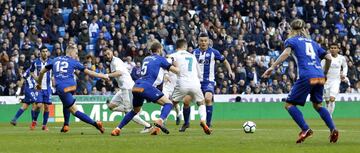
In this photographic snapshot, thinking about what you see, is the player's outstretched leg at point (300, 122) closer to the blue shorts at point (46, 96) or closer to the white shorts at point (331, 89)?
the blue shorts at point (46, 96)

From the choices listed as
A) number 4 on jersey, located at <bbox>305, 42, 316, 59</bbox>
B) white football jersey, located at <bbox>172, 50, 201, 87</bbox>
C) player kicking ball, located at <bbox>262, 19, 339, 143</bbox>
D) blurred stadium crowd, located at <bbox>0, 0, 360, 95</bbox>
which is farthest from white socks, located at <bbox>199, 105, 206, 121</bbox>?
blurred stadium crowd, located at <bbox>0, 0, 360, 95</bbox>

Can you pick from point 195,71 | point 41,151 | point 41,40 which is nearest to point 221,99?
point 41,40

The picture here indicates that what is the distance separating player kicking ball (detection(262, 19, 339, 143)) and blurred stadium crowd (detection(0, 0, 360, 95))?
59.4 ft

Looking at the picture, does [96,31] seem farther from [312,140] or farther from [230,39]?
[312,140]

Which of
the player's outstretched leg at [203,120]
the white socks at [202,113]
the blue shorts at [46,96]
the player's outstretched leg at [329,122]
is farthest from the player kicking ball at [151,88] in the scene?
the blue shorts at [46,96]

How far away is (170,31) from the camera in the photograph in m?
41.2

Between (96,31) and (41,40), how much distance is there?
2776 millimetres

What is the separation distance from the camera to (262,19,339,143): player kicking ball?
1750 cm

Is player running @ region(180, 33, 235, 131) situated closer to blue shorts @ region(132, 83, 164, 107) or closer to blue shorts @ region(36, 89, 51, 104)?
blue shorts @ region(132, 83, 164, 107)

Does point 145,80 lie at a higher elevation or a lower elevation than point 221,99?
higher

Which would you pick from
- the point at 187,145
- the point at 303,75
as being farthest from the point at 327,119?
the point at 187,145

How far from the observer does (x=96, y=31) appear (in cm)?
3975

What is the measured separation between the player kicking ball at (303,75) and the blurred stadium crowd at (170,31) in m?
18.1

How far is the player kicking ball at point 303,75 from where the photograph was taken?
57.4 ft
